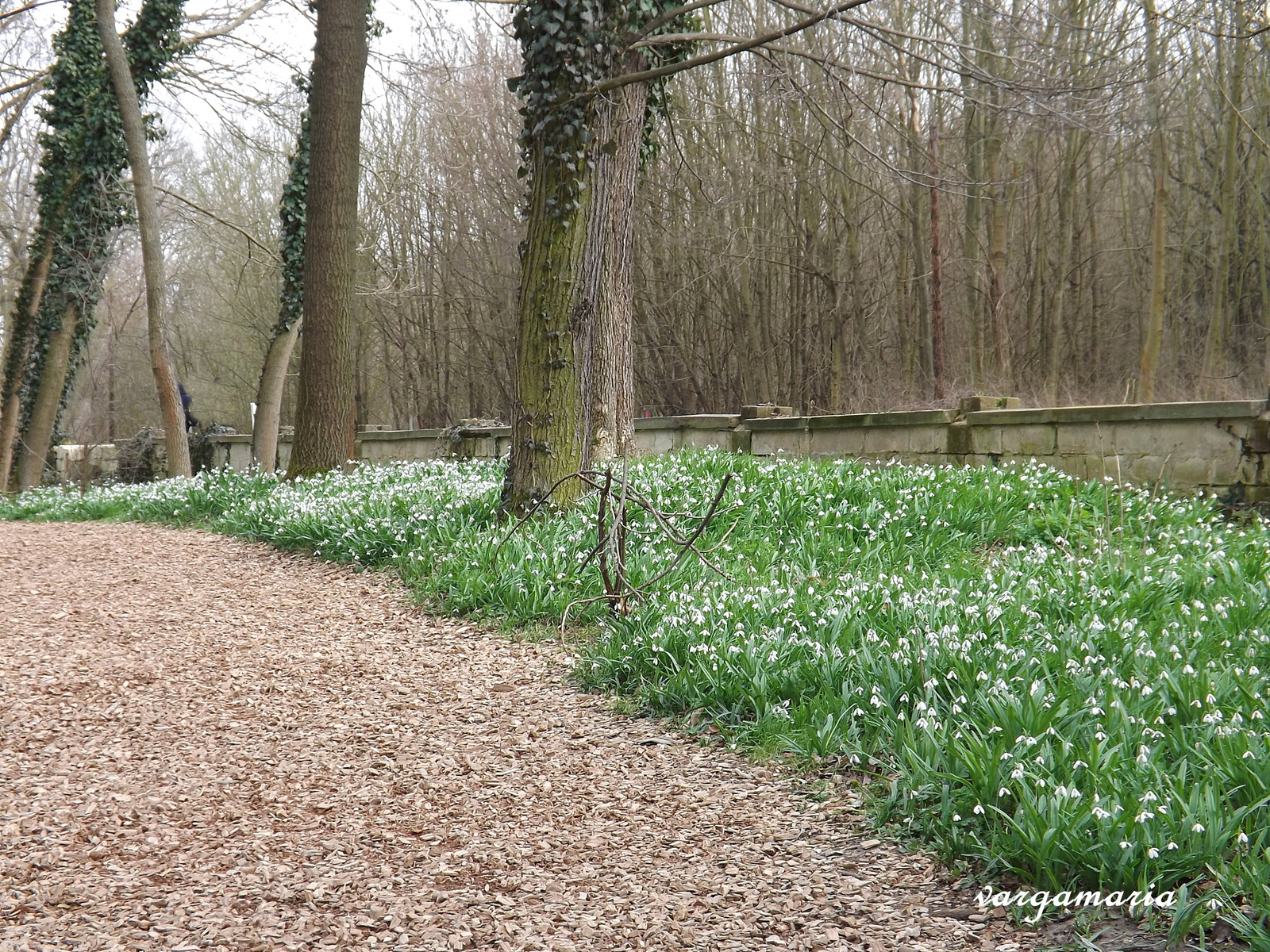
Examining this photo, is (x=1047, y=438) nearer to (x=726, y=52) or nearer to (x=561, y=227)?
(x=726, y=52)

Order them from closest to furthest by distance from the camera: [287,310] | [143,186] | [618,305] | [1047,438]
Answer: [618,305], [1047,438], [143,186], [287,310]

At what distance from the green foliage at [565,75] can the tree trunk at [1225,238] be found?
35.3 feet

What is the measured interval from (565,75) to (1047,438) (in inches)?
198

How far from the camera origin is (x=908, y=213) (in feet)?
46.4

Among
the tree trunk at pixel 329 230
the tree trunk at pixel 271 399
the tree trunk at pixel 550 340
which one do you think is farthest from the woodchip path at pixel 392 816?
the tree trunk at pixel 271 399

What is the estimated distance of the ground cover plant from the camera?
2410mm

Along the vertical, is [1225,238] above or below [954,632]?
above

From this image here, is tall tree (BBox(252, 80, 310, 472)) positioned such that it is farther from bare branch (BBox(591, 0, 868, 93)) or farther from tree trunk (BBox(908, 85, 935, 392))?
tree trunk (BBox(908, 85, 935, 392))

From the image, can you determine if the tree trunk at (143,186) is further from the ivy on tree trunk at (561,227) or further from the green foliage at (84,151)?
the ivy on tree trunk at (561,227)

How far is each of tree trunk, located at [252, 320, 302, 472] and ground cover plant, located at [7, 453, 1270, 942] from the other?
422 cm

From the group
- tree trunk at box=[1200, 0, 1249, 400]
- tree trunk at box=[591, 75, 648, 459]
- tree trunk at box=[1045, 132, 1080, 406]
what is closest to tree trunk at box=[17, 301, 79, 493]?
tree trunk at box=[591, 75, 648, 459]

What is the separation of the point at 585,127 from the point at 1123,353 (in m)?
14.2

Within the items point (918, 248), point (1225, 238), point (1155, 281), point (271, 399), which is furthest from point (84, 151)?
point (1225, 238)

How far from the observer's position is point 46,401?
13.5 metres
